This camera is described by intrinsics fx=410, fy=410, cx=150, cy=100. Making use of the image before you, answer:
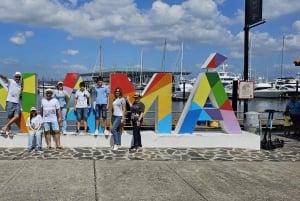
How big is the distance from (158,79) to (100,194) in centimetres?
634

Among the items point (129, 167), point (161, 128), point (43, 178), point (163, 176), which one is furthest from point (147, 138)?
point (43, 178)

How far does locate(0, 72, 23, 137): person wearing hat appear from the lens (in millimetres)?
11992

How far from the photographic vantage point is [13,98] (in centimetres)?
1203

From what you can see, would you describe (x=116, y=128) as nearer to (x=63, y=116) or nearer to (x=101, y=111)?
(x=101, y=111)

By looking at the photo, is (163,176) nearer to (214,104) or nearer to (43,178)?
(43,178)

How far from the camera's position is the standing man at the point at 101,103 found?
12.5 metres

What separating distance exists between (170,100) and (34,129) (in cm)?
426

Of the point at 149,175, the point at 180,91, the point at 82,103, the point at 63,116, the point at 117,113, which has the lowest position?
the point at 149,175

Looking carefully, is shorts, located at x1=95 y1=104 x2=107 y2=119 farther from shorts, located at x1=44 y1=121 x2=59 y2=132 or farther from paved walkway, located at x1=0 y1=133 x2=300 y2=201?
shorts, located at x1=44 y1=121 x2=59 y2=132

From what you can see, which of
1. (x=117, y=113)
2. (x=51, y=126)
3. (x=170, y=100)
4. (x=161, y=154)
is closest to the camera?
(x=161, y=154)

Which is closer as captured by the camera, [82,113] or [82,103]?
[82,103]

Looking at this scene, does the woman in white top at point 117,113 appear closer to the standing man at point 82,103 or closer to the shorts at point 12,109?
the standing man at point 82,103

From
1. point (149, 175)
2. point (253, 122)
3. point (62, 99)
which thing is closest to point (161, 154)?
point (149, 175)

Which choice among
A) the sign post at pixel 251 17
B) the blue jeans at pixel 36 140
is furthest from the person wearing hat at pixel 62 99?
the sign post at pixel 251 17
